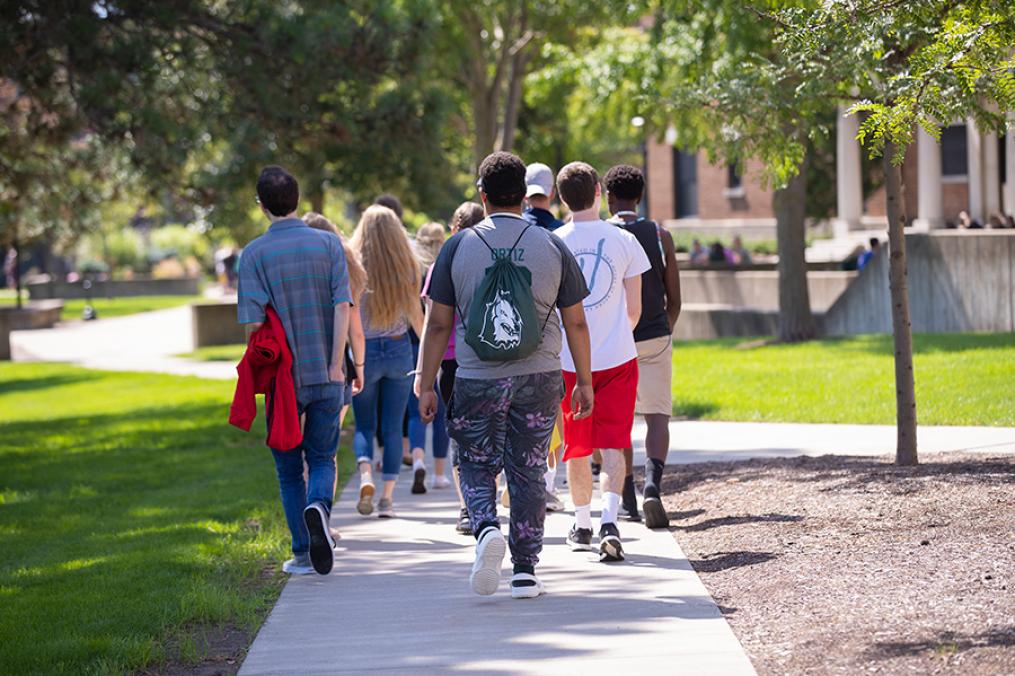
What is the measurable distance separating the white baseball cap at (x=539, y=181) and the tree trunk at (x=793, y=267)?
13045 millimetres

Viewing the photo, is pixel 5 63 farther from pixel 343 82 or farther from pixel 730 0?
pixel 730 0

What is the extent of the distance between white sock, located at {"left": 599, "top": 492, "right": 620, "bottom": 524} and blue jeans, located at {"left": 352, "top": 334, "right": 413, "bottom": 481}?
2163 millimetres

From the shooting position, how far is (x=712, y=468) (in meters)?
10.2

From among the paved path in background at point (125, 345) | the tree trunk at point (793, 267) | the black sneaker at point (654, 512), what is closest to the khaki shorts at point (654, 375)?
the black sneaker at point (654, 512)

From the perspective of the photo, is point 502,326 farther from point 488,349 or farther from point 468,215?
point 468,215

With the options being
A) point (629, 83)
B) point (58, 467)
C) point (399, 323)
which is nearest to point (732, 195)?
point (629, 83)

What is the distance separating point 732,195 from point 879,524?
38203 mm

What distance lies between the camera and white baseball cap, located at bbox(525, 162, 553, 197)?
26.2 ft

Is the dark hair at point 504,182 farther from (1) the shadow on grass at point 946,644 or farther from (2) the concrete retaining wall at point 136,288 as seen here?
(2) the concrete retaining wall at point 136,288

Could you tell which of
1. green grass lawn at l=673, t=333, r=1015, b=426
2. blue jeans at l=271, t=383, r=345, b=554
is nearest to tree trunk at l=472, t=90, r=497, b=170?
green grass lawn at l=673, t=333, r=1015, b=426

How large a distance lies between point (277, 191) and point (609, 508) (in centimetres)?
231

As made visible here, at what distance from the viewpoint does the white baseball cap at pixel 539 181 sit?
7.98 metres

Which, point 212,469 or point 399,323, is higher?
point 399,323

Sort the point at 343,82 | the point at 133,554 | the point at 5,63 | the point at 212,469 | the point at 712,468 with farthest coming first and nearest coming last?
the point at 343,82 → the point at 5,63 → the point at 212,469 → the point at 712,468 → the point at 133,554
